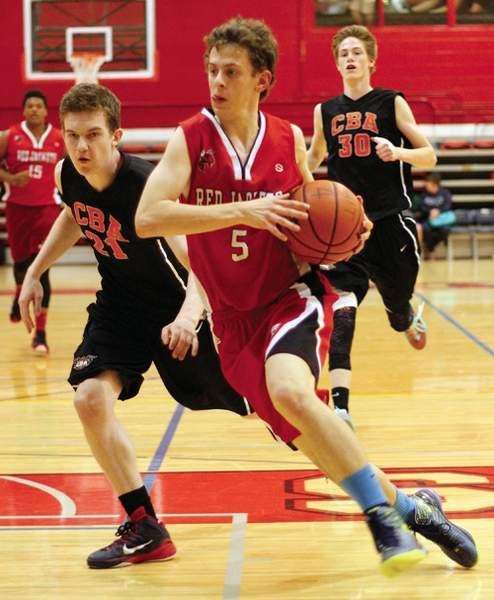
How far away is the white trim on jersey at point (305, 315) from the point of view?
3.60 metres

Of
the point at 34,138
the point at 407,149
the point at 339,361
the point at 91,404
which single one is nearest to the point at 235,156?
the point at 91,404

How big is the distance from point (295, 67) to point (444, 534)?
15528 millimetres

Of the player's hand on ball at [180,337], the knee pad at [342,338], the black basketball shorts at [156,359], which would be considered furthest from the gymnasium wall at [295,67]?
the player's hand on ball at [180,337]

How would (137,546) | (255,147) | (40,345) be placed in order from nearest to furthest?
1. (255,147)
2. (137,546)
3. (40,345)

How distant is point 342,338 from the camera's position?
6039 millimetres

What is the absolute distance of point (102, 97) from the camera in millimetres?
4039

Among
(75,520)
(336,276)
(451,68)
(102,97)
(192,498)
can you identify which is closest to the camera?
(102,97)

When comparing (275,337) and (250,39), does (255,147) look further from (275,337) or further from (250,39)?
(275,337)

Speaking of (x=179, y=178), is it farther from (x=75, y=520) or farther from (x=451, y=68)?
(x=451, y=68)

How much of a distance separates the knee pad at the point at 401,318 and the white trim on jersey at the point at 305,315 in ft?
10.7

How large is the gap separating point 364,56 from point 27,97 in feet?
14.8

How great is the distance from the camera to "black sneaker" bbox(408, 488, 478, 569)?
3.72 meters

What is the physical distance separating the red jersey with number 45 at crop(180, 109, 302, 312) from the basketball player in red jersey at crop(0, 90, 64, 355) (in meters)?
5.81

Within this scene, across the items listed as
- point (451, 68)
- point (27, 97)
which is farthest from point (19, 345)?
point (451, 68)
